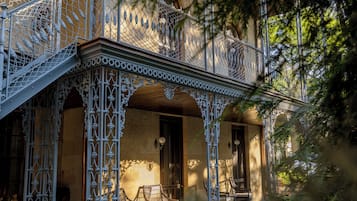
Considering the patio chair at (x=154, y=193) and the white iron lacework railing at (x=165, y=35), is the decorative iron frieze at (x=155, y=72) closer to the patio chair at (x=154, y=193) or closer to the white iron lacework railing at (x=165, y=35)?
the white iron lacework railing at (x=165, y=35)

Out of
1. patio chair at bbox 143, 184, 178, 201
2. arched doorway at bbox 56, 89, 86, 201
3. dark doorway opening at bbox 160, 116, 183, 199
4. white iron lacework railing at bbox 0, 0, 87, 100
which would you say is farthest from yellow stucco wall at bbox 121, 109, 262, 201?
white iron lacework railing at bbox 0, 0, 87, 100

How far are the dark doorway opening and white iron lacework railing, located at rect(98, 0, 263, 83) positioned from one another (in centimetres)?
172

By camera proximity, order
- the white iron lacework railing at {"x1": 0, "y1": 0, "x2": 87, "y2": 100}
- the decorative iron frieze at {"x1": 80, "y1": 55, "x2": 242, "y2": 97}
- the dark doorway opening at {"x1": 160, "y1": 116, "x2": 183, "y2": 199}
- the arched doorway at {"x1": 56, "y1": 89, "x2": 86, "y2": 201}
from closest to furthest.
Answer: the white iron lacework railing at {"x1": 0, "y1": 0, "x2": 87, "y2": 100} → the decorative iron frieze at {"x1": 80, "y1": 55, "x2": 242, "y2": 97} → the arched doorway at {"x1": 56, "y1": 89, "x2": 86, "y2": 201} → the dark doorway opening at {"x1": 160, "y1": 116, "x2": 183, "y2": 199}

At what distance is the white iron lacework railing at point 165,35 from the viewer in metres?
5.53

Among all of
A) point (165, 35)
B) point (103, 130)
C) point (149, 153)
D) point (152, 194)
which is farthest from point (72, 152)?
point (165, 35)

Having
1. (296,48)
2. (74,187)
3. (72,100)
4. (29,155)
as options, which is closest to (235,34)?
(72,100)

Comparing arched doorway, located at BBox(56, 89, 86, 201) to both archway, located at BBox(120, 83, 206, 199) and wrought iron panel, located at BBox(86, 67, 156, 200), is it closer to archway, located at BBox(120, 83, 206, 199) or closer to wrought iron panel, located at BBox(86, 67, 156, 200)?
archway, located at BBox(120, 83, 206, 199)

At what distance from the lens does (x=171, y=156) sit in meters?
9.15

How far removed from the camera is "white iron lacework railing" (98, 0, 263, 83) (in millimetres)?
5527

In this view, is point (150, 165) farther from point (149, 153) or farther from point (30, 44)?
point (30, 44)

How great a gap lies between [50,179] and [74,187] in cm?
179

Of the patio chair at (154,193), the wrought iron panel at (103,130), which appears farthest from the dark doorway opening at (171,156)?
the wrought iron panel at (103,130)

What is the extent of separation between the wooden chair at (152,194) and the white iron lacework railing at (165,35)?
2752mm

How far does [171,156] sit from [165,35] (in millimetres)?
3636
